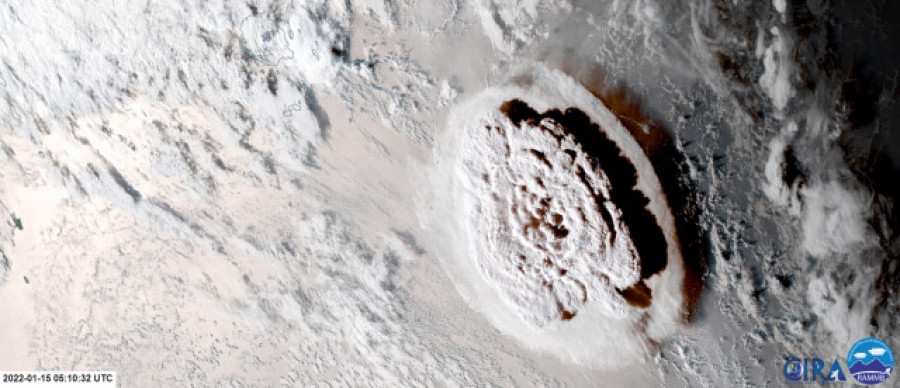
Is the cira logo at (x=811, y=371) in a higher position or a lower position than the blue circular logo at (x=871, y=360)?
lower

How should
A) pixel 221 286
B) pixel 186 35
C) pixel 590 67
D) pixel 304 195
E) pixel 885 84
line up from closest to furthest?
pixel 885 84 < pixel 590 67 < pixel 186 35 < pixel 304 195 < pixel 221 286

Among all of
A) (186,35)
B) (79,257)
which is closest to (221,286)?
(79,257)

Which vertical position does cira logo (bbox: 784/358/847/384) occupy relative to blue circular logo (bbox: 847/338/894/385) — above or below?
below

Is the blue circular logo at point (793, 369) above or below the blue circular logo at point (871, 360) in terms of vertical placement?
below

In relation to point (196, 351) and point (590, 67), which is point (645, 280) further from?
point (196, 351)
